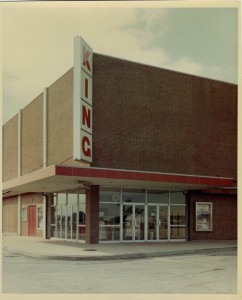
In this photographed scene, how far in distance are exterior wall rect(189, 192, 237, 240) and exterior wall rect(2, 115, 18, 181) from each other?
15.3 meters

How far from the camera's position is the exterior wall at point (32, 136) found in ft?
100

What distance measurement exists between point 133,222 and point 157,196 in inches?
90.3

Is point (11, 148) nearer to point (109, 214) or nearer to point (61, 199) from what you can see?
point (61, 199)

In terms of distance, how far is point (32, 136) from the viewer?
32438 millimetres

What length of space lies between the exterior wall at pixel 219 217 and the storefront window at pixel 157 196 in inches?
→ 65.3

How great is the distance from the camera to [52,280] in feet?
43.0

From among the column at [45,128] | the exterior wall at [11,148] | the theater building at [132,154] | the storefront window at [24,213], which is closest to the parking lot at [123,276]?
the theater building at [132,154]

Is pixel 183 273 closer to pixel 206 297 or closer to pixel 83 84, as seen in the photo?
pixel 206 297

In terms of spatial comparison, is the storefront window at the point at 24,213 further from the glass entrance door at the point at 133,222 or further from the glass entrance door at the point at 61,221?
the glass entrance door at the point at 133,222

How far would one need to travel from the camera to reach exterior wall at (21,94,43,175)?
3062cm

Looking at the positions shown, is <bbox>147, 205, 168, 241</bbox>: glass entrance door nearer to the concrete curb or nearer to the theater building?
the theater building

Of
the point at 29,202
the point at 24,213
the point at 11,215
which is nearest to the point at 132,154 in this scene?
the point at 29,202

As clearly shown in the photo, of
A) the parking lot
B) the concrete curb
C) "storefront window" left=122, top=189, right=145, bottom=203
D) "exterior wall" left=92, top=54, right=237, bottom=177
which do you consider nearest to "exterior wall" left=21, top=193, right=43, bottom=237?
Answer: "storefront window" left=122, top=189, right=145, bottom=203

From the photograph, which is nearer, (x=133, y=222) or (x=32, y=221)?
(x=133, y=222)
